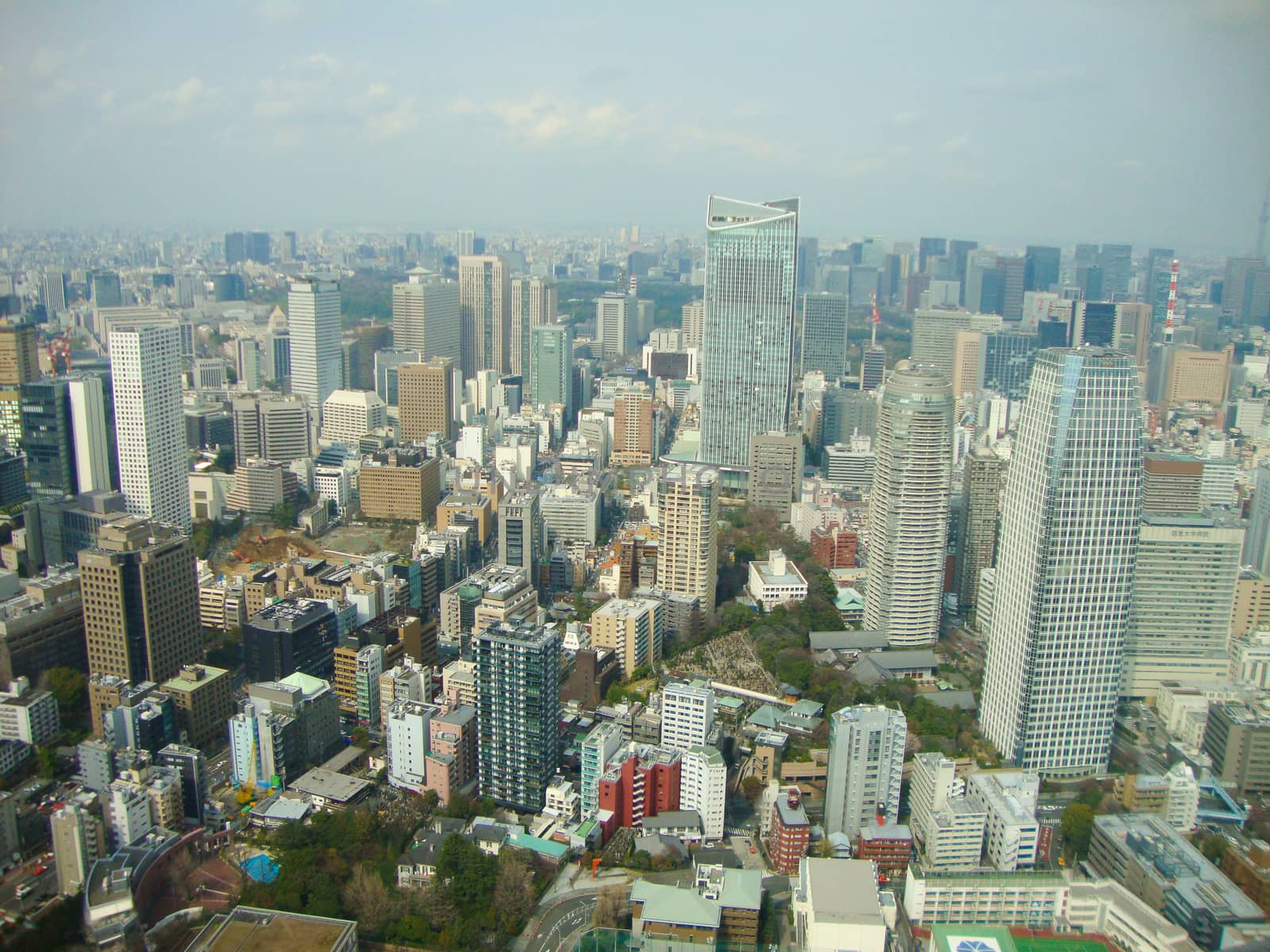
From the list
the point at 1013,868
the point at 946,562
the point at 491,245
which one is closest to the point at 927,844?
the point at 1013,868

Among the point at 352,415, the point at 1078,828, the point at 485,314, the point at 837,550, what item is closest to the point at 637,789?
the point at 1078,828

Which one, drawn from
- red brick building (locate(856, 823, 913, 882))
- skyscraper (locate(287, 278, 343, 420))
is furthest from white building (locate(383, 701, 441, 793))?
skyscraper (locate(287, 278, 343, 420))

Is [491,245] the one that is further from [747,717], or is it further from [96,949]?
[96,949]

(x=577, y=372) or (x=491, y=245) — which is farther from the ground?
(x=491, y=245)

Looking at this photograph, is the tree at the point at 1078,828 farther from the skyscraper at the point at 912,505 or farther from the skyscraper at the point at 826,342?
the skyscraper at the point at 826,342

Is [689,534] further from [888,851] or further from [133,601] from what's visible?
[133,601]

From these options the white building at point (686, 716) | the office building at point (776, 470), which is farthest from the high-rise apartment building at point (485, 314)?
the white building at point (686, 716)
